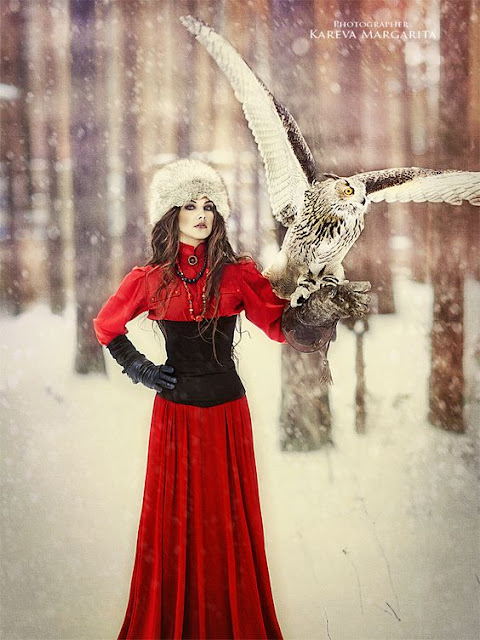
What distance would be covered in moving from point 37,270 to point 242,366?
0.58m

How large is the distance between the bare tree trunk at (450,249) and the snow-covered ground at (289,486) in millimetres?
31

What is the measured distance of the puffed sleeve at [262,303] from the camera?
150 cm

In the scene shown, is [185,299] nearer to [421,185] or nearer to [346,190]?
[346,190]

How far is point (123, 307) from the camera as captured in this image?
152 cm

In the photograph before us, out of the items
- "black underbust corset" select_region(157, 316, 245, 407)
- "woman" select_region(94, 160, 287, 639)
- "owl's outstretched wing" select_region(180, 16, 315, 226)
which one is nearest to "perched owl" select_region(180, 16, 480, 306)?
"owl's outstretched wing" select_region(180, 16, 315, 226)

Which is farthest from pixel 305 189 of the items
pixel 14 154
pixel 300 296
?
pixel 14 154

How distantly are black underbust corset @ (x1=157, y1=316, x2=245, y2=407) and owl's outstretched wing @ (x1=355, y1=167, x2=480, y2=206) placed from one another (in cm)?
49

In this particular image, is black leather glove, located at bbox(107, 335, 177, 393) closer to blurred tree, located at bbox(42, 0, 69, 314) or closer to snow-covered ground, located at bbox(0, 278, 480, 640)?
snow-covered ground, located at bbox(0, 278, 480, 640)

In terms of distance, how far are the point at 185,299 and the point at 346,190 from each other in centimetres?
45

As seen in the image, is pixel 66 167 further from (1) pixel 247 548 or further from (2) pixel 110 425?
(1) pixel 247 548

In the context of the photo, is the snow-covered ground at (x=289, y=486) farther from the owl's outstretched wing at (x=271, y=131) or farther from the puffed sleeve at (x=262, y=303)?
the owl's outstretched wing at (x=271, y=131)

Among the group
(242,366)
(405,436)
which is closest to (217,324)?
(242,366)

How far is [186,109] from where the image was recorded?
158 cm

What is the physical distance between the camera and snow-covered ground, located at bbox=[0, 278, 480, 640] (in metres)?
1.62
